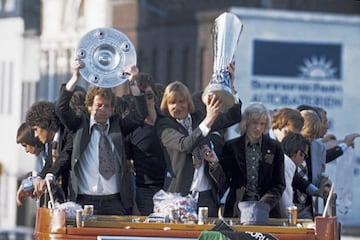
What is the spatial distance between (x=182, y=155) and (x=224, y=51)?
763 millimetres

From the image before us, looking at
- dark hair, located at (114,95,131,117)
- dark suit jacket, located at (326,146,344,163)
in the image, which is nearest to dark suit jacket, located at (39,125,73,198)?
dark hair, located at (114,95,131,117)

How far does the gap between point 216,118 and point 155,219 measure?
809 mm

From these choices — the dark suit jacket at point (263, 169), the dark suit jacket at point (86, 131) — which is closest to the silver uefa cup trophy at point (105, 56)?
the dark suit jacket at point (86, 131)

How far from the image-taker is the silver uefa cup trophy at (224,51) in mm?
10039

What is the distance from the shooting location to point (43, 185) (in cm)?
994

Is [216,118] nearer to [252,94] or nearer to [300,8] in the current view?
[252,94]

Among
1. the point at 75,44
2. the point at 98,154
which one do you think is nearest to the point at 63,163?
the point at 98,154

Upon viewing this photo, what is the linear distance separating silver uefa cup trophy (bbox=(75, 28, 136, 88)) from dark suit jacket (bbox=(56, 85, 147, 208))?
0.76 feet

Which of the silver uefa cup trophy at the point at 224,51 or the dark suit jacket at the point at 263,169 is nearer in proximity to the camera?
the silver uefa cup trophy at the point at 224,51

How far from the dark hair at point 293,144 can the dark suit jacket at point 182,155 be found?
0.89 m

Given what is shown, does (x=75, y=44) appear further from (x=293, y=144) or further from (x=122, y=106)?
(x=293, y=144)

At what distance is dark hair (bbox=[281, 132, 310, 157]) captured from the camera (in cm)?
1112

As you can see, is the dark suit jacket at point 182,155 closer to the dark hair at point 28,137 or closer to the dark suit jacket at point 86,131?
the dark suit jacket at point 86,131

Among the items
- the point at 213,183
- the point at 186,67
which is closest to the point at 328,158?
the point at 213,183
